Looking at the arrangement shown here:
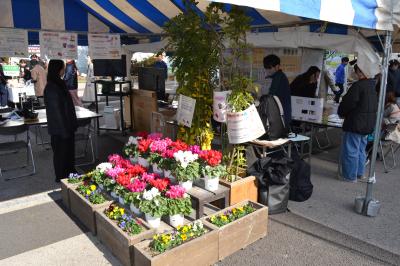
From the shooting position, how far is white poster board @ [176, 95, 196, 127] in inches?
143

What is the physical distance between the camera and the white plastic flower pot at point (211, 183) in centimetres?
334

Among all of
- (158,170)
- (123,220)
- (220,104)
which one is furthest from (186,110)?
(123,220)

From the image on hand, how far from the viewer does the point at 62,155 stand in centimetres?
454

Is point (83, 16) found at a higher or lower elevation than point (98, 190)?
higher

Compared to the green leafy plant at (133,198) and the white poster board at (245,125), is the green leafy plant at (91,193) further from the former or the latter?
the white poster board at (245,125)

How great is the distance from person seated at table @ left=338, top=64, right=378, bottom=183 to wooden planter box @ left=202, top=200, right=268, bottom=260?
6.62 ft

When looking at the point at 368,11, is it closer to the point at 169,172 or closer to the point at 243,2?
the point at 243,2

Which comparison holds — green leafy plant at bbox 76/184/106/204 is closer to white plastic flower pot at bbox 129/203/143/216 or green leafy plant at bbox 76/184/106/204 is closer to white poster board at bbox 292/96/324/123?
white plastic flower pot at bbox 129/203/143/216

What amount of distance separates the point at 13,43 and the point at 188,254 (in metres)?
4.42

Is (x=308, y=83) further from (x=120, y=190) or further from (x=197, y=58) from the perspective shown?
(x=120, y=190)

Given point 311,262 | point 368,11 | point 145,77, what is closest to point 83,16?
point 145,77

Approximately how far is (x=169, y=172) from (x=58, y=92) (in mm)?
1867

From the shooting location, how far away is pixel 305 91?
5977 mm

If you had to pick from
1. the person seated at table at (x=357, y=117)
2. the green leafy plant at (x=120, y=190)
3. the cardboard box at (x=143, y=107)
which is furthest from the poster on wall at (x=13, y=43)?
the person seated at table at (x=357, y=117)
